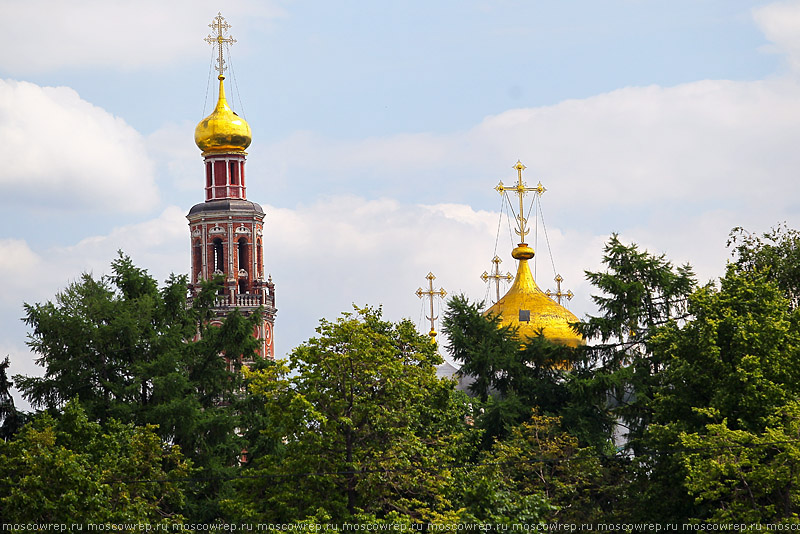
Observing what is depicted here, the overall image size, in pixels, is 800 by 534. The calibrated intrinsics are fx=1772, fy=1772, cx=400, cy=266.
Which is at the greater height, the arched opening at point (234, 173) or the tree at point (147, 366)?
the arched opening at point (234, 173)

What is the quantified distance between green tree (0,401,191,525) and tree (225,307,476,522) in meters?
2.83

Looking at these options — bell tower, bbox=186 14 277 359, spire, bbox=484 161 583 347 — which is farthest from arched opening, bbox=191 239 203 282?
spire, bbox=484 161 583 347

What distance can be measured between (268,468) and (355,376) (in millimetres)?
3330

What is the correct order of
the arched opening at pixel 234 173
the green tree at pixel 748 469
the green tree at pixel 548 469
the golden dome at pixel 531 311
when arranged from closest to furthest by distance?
the green tree at pixel 748 469 < the green tree at pixel 548 469 < the golden dome at pixel 531 311 < the arched opening at pixel 234 173

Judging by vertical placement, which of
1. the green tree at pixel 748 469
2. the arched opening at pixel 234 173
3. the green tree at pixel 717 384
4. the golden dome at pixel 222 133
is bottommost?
the green tree at pixel 748 469

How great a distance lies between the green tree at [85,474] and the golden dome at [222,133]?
4473 cm

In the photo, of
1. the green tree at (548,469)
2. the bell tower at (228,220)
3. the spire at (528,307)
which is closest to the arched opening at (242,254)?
the bell tower at (228,220)

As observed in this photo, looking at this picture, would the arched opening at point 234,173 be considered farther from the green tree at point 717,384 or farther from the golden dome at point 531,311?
the green tree at point 717,384

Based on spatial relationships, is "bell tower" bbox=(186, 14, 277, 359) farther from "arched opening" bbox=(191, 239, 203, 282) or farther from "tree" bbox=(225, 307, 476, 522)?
"tree" bbox=(225, 307, 476, 522)

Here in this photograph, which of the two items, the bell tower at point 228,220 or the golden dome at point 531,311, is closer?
the golden dome at point 531,311

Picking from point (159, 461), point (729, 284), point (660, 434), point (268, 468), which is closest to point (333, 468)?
point (268, 468)

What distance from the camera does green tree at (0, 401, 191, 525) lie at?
4338 centimetres

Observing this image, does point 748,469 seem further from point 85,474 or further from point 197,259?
point 197,259

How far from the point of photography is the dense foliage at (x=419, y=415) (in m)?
44.0
